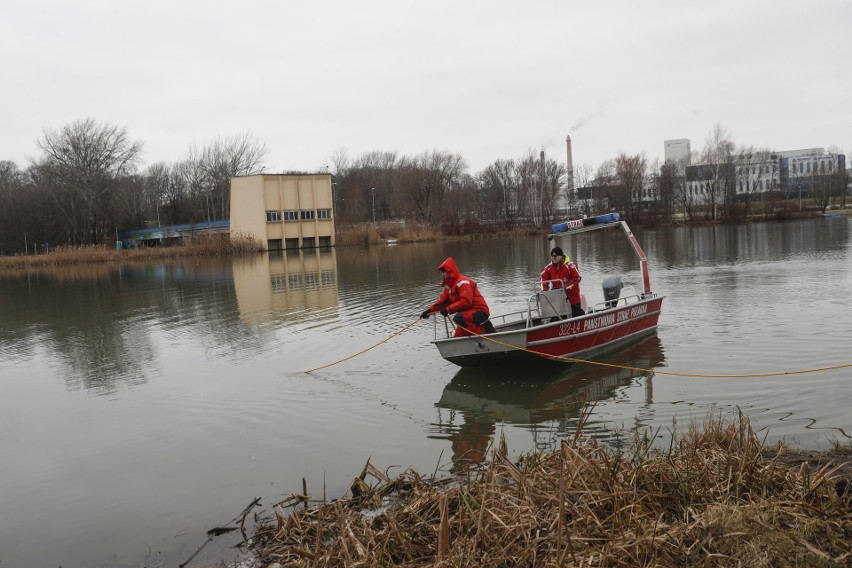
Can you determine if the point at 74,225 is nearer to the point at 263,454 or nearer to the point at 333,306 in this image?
the point at 333,306

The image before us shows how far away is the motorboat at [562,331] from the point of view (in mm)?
11172

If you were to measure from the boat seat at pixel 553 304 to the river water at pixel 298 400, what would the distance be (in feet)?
3.32

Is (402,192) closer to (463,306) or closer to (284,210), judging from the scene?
(284,210)

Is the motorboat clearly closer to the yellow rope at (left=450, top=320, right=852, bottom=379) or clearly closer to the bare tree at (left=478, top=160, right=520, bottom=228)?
the yellow rope at (left=450, top=320, right=852, bottom=379)

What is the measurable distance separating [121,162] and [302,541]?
69.9m

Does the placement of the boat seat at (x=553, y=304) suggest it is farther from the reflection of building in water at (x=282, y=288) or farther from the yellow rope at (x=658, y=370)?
the reflection of building in water at (x=282, y=288)

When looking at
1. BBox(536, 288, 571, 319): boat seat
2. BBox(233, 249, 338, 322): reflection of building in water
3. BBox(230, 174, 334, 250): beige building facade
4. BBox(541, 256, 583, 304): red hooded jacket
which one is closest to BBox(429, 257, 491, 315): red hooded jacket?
BBox(536, 288, 571, 319): boat seat

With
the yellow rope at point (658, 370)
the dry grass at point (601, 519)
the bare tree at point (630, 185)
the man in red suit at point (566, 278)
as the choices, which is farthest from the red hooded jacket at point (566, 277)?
the bare tree at point (630, 185)

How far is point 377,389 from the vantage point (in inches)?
454

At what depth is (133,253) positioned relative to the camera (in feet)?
189

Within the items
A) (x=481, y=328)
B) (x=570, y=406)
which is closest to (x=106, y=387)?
(x=481, y=328)

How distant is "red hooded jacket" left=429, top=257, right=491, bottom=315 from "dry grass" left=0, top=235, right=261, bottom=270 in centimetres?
4936

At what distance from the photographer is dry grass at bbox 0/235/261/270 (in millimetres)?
53406

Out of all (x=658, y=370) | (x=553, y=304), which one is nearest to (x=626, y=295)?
(x=553, y=304)
